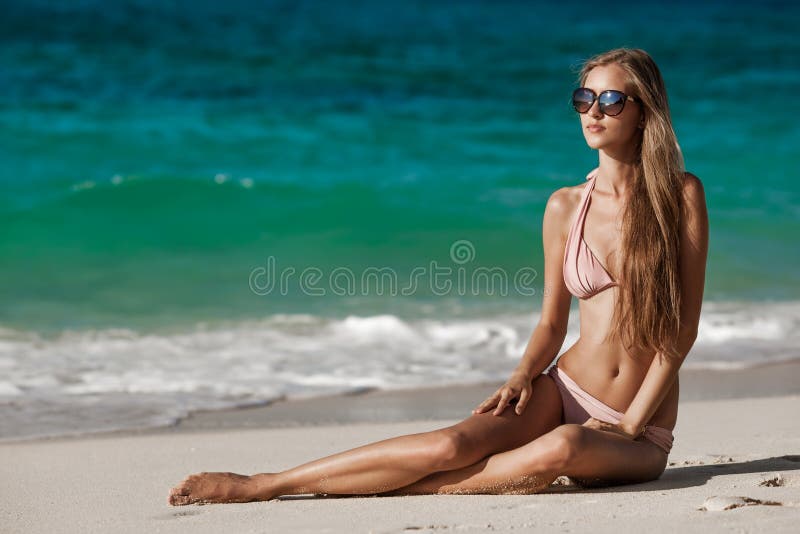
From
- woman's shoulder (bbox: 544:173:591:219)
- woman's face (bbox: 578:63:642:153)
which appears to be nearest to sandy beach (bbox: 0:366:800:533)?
woman's shoulder (bbox: 544:173:591:219)

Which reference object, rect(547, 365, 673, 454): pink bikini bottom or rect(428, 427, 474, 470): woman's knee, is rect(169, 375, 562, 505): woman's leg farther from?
rect(547, 365, 673, 454): pink bikini bottom

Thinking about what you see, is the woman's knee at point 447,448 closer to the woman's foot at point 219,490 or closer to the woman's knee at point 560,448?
the woman's knee at point 560,448

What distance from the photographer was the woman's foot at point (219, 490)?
3.44 m

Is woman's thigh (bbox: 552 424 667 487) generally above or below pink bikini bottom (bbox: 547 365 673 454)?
below

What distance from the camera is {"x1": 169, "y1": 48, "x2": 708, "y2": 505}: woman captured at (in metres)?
3.40

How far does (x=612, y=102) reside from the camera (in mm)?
3514

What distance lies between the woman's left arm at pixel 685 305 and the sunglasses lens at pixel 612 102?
0.31m

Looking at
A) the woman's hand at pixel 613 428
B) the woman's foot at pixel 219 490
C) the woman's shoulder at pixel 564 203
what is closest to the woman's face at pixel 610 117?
the woman's shoulder at pixel 564 203

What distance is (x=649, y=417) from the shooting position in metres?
3.49

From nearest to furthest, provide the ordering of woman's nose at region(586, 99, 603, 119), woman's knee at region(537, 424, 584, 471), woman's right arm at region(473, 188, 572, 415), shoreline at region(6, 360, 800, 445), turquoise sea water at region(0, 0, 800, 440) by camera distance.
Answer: woman's knee at region(537, 424, 584, 471)
woman's nose at region(586, 99, 603, 119)
woman's right arm at region(473, 188, 572, 415)
shoreline at region(6, 360, 800, 445)
turquoise sea water at region(0, 0, 800, 440)

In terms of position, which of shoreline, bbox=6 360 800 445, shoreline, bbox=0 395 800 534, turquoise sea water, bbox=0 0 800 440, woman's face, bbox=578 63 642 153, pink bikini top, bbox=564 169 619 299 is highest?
turquoise sea water, bbox=0 0 800 440

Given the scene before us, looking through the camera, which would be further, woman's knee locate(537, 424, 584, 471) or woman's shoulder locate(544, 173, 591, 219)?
woman's shoulder locate(544, 173, 591, 219)

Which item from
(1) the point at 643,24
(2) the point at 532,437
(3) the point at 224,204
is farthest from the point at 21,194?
(1) the point at 643,24

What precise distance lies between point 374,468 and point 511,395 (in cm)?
50
